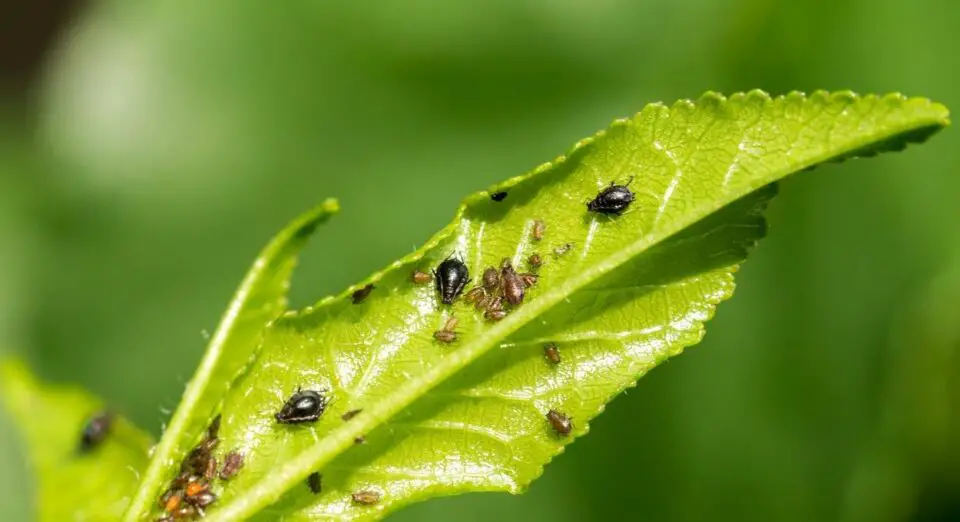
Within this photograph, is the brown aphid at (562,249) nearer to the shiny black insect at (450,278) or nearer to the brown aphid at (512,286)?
the brown aphid at (512,286)

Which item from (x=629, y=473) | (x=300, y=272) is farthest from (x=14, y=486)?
(x=629, y=473)

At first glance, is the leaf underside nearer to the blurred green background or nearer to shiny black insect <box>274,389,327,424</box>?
shiny black insect <box>274,389,327,424</box>

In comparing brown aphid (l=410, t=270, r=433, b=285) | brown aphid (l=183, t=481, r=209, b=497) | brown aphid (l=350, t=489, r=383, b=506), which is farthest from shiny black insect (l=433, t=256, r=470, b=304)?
brown aphid (l=183, t=481, r=209, b=497)

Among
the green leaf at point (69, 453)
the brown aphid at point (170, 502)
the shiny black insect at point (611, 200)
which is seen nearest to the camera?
the brown aphid at point (170, 502)

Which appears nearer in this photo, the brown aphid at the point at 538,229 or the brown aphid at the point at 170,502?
the brown aphid at the point at 170,502

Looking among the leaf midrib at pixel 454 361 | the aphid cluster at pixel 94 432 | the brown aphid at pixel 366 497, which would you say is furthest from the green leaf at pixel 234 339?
the aphid cluster at pixel 94 432
